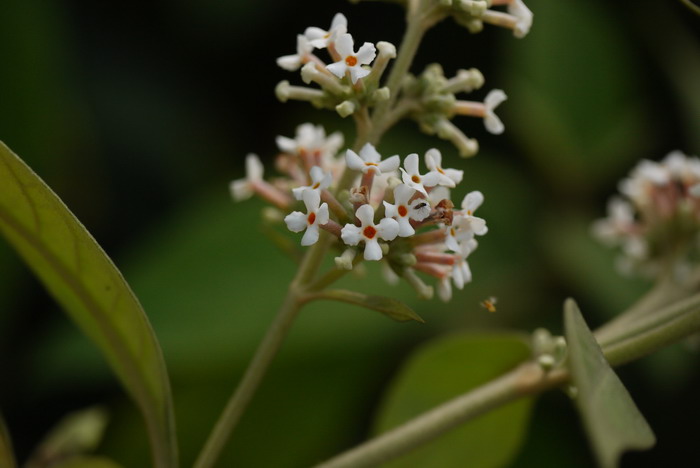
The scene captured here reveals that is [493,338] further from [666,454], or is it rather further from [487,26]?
[487,26]

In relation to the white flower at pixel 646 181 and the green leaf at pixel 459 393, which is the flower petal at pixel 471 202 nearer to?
the green leaf at pixel 459 393

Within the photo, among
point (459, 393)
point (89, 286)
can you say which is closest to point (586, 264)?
A: point (459, 393)

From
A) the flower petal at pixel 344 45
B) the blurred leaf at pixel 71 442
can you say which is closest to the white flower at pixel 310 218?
the flower petal at pixel 344 45

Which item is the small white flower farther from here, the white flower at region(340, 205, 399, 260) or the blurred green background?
the blurred green background

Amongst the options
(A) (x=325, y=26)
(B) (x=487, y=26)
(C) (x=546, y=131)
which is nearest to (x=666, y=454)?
(C) (x=546, y=131)

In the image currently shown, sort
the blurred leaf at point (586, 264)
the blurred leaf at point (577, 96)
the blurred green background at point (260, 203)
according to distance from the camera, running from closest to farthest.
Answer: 1. the blurred green background at point (260, 203)
2. the blurred leaf at point (586, 264)
3. the blurred leaf at point (577, 96)

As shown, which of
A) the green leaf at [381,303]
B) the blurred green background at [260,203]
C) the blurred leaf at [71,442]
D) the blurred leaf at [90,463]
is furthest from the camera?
the blurred green background at [260,203]

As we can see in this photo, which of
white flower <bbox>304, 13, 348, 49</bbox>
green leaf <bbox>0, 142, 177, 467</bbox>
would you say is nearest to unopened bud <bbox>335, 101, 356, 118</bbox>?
white flower <bbox>304, 13, 348, 49</bbox>
